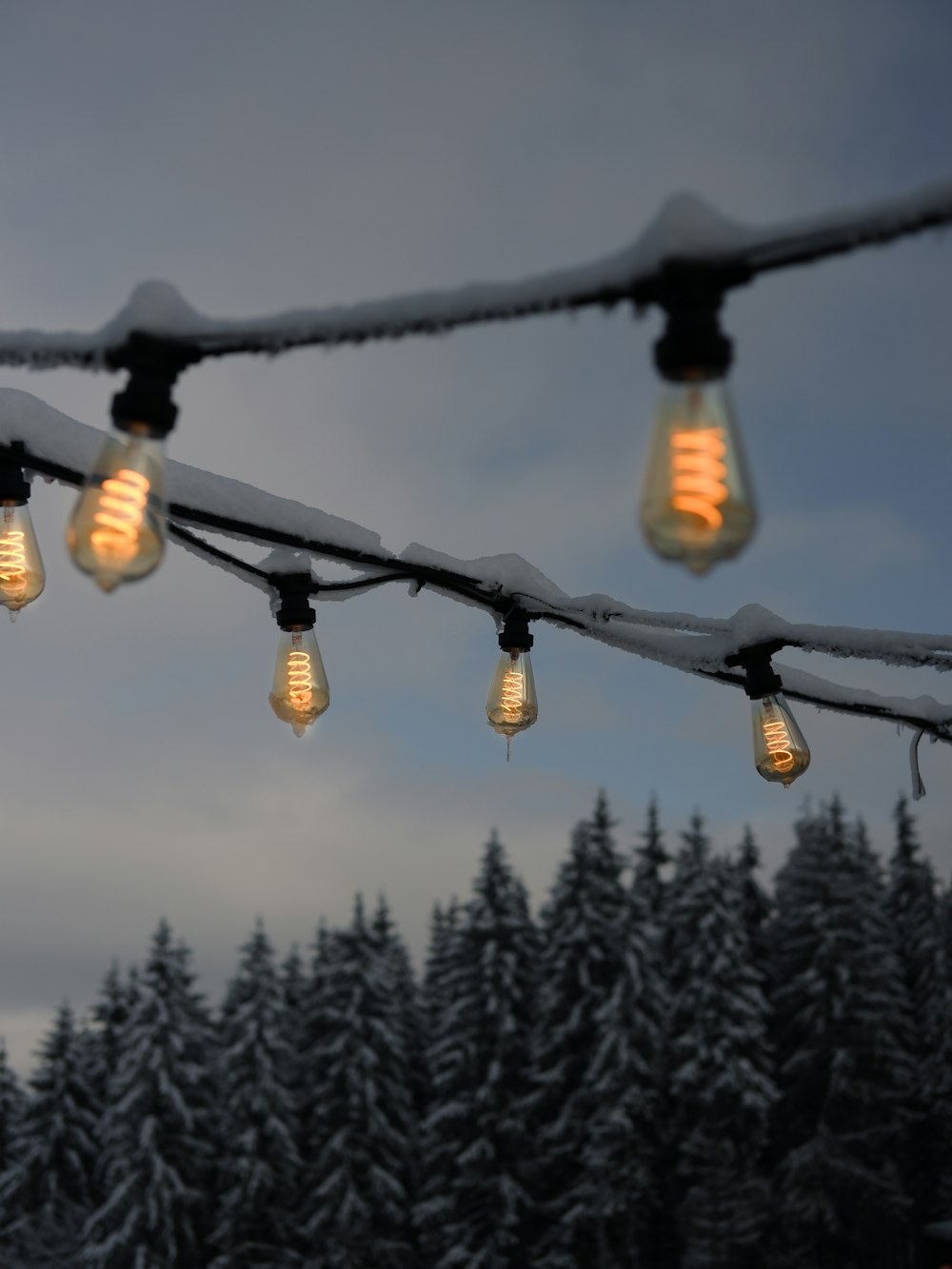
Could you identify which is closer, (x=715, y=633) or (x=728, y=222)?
(x=728, y=222)

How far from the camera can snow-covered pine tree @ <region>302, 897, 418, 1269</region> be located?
1382 inches

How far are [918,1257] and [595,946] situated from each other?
14.0m

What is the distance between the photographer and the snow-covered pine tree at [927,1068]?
3766 cm

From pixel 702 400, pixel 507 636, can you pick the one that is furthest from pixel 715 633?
pixel 702 400

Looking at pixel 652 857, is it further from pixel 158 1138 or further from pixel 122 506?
pixel 122 506

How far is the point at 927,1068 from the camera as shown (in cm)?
3847

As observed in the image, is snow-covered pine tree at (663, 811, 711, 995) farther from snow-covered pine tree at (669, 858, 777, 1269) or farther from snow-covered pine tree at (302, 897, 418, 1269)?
snow-covered pine tree at (302, 897, 418, 1269)

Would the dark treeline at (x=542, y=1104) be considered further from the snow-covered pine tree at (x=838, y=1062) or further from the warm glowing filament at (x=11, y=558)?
the warm glowing filament at (x=11, y=558)

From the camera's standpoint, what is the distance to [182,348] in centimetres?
245

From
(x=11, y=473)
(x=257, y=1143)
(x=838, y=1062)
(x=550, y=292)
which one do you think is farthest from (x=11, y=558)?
(x=838, y=1062)

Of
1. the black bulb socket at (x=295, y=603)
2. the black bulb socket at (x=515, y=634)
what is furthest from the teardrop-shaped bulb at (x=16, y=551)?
the black bulb socket at (x=515, y=634)

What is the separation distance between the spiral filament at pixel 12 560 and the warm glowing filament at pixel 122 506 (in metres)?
1.45

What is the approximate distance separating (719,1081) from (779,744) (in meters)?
34.7

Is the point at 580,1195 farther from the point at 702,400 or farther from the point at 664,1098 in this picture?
the point at 702,400
